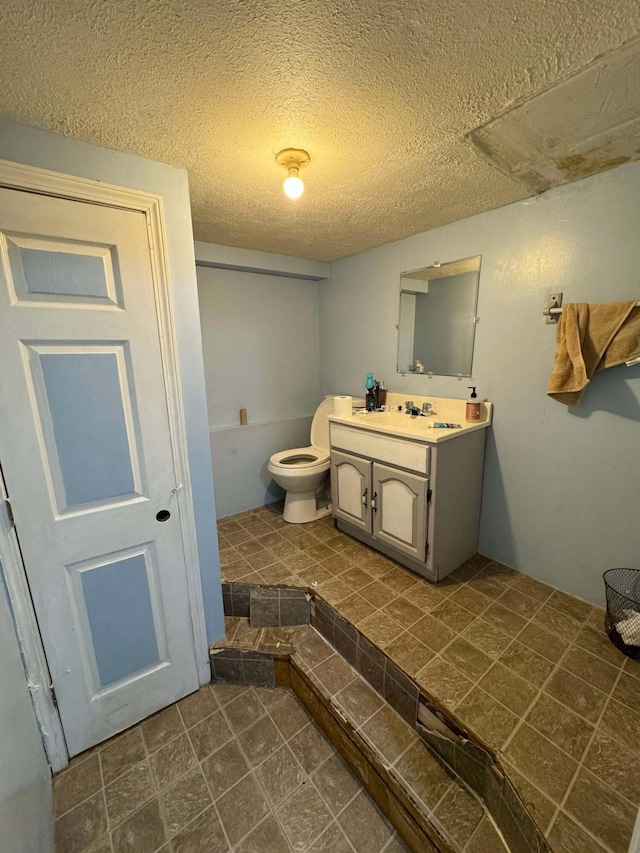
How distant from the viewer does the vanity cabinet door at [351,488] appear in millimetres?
2039

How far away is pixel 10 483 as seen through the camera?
1058mm

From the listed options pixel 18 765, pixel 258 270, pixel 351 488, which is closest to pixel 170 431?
pixel 18 765

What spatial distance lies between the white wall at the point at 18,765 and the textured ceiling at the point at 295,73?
142 centimetres

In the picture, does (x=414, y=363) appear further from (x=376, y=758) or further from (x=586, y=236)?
(x=376, y=758)

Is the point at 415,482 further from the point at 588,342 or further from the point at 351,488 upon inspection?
the point at 588,342

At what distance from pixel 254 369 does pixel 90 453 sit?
5.39 feet

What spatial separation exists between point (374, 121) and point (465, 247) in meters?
1.07

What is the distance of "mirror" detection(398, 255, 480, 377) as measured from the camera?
195 cm

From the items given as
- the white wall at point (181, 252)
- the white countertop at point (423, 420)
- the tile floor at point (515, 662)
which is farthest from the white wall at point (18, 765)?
the white countertop at point (423, 420)

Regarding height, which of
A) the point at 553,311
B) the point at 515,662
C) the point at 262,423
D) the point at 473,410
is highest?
the point at 553,311

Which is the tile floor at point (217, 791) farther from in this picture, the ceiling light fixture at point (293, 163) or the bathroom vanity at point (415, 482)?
the ceiling light fixture at point (293, 163)

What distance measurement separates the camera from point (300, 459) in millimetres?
2600

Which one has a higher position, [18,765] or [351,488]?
[351,488]

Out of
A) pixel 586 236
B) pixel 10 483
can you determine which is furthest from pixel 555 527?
pixel 10 483
